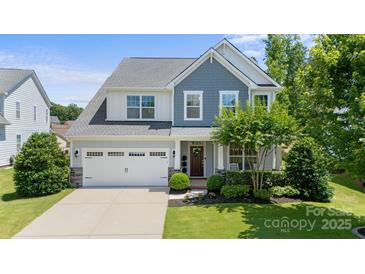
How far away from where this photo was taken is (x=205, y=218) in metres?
9.73

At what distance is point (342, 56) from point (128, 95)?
11.4m

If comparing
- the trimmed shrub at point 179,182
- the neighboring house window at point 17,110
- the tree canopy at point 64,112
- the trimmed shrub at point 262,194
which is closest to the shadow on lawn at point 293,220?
the trimmed shrub at point 262,194

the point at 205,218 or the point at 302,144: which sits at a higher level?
the point at 302,144

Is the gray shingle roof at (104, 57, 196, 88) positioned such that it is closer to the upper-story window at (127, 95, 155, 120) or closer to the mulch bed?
the upper-story window at (127, 95, 155, 120)

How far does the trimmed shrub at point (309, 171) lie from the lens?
12812 mm

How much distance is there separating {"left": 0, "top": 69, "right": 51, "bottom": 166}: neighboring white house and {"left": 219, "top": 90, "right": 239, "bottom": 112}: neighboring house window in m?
16.8

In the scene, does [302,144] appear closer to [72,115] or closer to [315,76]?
[315,76]

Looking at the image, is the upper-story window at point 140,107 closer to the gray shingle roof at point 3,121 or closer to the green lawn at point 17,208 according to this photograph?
the green lawn at point 17,208

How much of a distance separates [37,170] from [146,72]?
891 centimetres

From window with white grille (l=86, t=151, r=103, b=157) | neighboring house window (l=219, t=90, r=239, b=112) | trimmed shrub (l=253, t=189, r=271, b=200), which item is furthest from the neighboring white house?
trimmed shrub (l=253, t=189, r=271, b=200)

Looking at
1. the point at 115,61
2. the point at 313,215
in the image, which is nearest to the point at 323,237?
the point at 313,215

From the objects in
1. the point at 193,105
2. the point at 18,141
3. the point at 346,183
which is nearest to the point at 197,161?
the point at 193,105

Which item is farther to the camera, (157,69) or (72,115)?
(72,115)

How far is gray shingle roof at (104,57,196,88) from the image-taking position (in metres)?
16.4
